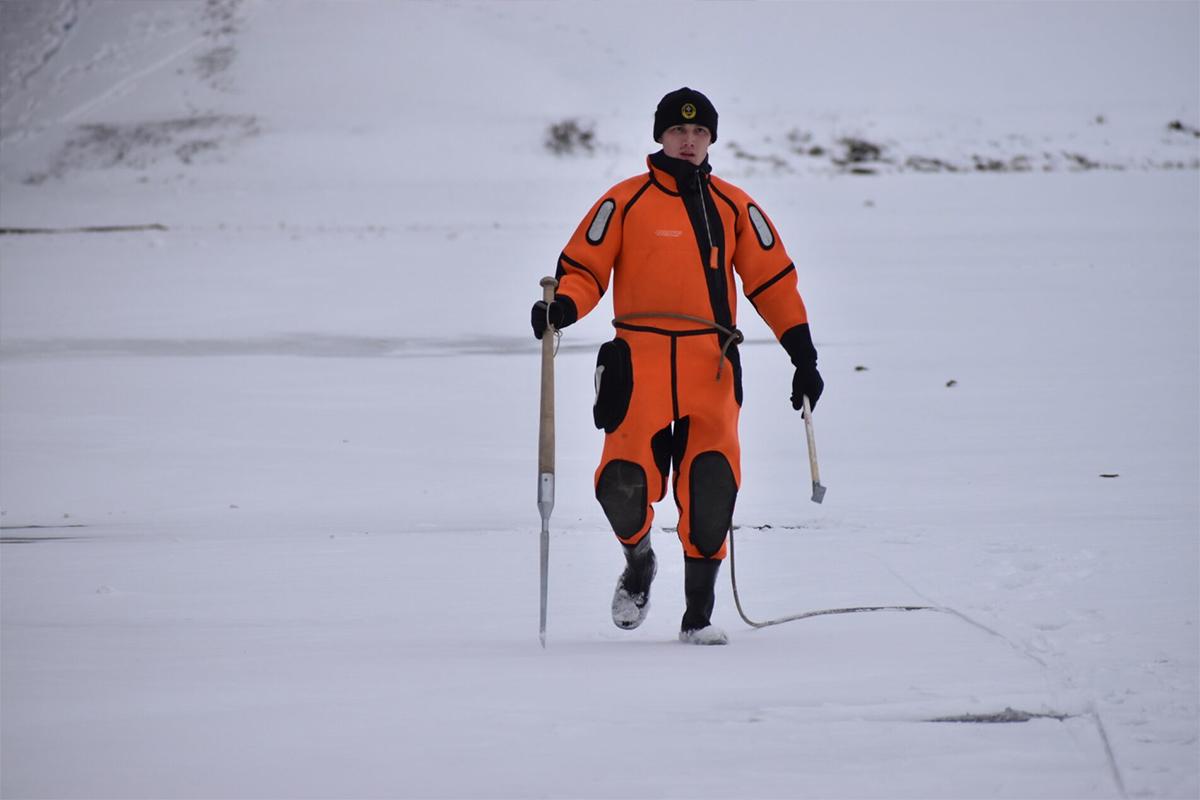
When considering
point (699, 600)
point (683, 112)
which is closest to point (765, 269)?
point (683, 112)

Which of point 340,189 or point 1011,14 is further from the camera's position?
point 340,189

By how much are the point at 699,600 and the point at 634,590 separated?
240 mm

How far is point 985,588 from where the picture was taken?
16.3 ft

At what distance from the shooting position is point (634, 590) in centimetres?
461

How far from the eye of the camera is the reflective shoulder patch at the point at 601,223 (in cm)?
460

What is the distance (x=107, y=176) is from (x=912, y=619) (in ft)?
89.4

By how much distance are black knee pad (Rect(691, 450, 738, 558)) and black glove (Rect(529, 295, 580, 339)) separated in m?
0.59

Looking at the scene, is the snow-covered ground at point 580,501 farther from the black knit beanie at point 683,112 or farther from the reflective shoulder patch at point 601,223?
the black knit beanie at point 683,112

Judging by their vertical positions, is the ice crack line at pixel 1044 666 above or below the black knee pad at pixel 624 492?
below

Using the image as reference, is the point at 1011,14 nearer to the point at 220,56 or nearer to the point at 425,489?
the point at 220,56

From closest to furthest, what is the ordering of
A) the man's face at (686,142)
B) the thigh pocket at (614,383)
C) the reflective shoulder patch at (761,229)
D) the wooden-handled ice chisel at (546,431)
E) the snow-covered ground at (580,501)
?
1. the snow-covered ground at (580,501)
2. the wooden-handled ice chisel at (546,431)
3. the thigh pocket at (614,383)
4. the man's face at (686,142)
5. the reflective shoulder patch at (761,229)

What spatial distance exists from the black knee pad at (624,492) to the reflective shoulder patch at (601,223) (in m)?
0.70

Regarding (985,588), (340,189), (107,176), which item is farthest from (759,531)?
(107,176)

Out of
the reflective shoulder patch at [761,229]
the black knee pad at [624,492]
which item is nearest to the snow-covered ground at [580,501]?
the black knee pad at [624,492]
